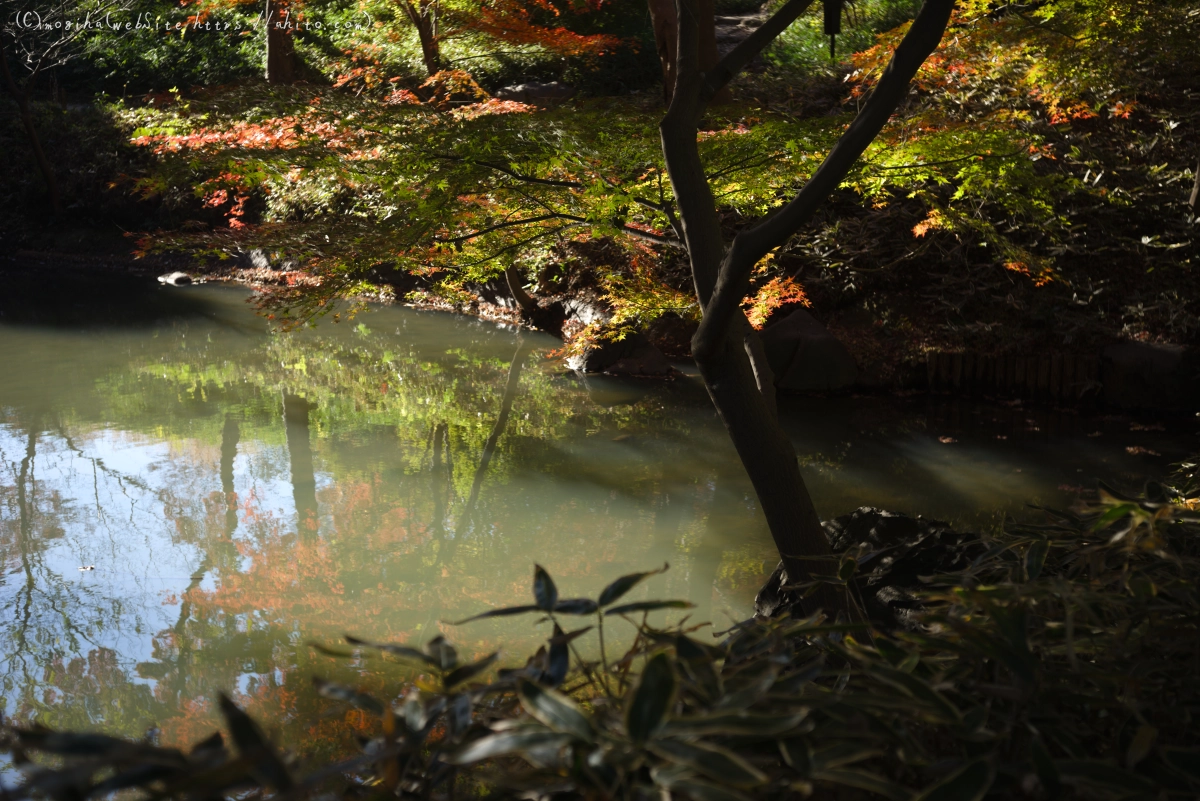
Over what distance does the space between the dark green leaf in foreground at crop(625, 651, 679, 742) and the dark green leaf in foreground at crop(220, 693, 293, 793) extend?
11.6 inches

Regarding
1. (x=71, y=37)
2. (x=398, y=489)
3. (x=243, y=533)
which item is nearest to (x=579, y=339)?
(x=398, y=489)

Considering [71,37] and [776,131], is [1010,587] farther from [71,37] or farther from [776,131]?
[71,37]

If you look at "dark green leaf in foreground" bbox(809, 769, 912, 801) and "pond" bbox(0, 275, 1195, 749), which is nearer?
"dark green leaf in foreground" bbox(809, 769, 912, 801)

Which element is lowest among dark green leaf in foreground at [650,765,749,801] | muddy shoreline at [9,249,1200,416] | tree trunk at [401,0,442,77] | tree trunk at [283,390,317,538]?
tree trunk at [283,390,317,538]

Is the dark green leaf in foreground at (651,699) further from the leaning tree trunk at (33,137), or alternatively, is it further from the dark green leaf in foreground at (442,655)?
the leaning tree trunk at (33,137)

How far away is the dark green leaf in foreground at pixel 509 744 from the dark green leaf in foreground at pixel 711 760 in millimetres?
85

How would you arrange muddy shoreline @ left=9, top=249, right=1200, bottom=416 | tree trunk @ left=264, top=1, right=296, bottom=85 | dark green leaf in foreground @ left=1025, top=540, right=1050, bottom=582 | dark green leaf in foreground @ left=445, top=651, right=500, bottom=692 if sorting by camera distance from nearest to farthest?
dark green leaf in foreground @ left=445, top=651, right=500, bottom=692 → dark green leaf in foreground @ left=1025, top=540, right=1050, bottom=582 → muddy shoreline @ left=9, top=249, right=1200, bottom=416 → tree trunk @ left=264, top=1, right=296, bottom=85

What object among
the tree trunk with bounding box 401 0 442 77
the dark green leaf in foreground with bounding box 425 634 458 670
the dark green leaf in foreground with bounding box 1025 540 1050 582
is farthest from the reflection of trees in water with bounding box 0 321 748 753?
the tree trunk with bounding box 401 0 442 77

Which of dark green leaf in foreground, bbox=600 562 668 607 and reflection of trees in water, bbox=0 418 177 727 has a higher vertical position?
dark green leaf in foreground, bbox=600 562 668 607

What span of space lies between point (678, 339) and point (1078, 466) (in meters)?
4.39

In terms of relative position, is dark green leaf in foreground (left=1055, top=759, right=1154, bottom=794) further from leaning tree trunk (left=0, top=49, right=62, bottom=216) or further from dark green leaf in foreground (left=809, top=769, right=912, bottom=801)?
leaning tree trunk (left=0, top=49, right=62, bottom=216)

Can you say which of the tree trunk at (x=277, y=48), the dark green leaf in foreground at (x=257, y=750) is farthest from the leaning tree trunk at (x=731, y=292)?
the tree trunk at (x=277, y=48)

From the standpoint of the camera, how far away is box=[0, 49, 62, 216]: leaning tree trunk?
15.0 m

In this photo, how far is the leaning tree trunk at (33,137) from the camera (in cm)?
1500
